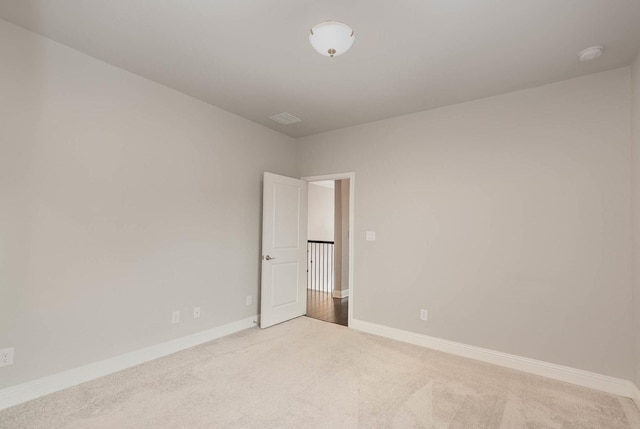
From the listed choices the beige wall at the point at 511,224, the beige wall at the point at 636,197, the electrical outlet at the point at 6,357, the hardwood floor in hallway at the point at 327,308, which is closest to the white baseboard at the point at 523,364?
the beige wall at the point at 511,224

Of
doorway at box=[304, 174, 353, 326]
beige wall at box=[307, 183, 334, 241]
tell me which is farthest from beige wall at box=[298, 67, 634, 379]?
beige wall at box=[307, 183, 334, 241]

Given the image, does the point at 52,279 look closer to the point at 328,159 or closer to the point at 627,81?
the point at 328,159

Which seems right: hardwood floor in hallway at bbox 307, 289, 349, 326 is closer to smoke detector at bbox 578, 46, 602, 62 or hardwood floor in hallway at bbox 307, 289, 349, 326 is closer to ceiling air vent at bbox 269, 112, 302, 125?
ceiling air vent at bbox 269, 112, 302, 125

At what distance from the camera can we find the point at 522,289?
290 cm

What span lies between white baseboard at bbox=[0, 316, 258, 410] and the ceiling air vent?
271 centimetres

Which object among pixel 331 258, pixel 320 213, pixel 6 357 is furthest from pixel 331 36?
pixel 320 213

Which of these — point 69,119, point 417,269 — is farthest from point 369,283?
point 69,119

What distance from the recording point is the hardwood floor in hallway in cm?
446

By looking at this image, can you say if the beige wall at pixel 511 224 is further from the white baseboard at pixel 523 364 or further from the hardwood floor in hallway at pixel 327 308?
the hardwood floor in hallway at pixel 327 308

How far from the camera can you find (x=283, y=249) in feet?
14.0

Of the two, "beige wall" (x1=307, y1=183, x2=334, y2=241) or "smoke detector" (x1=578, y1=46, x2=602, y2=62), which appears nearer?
"smoke detector" (x1=578, y1=46, x2=602, y2=62)

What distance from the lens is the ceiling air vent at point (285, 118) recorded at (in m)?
3.79

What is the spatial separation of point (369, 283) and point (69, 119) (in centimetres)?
352

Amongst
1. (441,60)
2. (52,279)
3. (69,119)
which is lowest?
(52,279)
